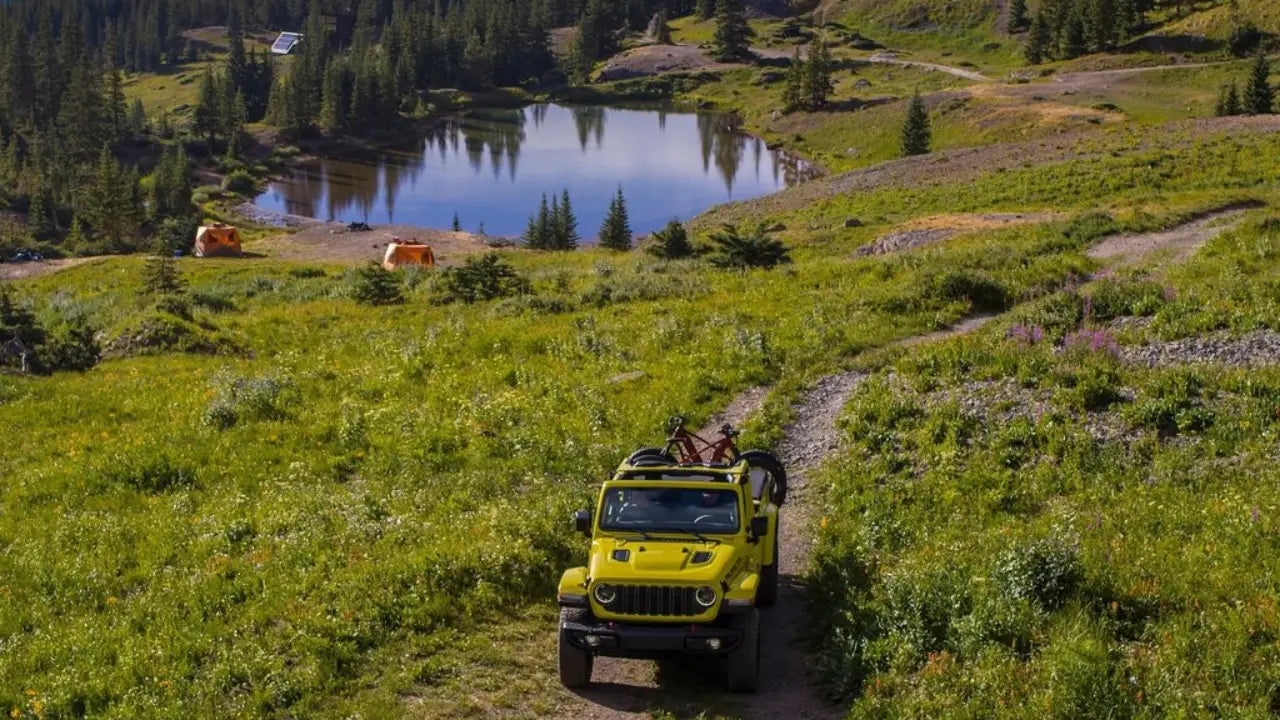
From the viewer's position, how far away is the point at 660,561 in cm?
1138

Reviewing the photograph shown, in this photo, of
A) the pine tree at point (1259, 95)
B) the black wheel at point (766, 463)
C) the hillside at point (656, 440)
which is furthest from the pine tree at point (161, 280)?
the pine tree at point (1259, 95)

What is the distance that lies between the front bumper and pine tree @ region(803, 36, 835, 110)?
132 metres

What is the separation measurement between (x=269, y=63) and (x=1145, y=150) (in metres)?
158

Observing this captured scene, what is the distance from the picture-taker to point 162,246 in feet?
205

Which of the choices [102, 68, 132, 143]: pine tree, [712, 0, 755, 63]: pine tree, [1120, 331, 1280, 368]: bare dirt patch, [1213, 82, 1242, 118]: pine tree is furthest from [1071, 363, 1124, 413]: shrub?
[712, 0, 755, 63]: pine tree

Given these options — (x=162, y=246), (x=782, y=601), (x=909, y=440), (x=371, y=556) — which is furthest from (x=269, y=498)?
(x=162, y=246)

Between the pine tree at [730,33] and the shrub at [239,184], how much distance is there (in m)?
93.3

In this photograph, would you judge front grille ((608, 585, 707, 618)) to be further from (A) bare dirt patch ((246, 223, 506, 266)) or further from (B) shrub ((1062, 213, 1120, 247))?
(A) bare dirt patch ((246, 223, 506, 266))

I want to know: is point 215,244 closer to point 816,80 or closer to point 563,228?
point 563,228

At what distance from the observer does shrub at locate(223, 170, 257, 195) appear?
127 m

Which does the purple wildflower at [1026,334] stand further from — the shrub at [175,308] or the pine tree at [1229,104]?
the pine tree at [1229,104]

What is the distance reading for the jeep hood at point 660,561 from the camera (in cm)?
1116

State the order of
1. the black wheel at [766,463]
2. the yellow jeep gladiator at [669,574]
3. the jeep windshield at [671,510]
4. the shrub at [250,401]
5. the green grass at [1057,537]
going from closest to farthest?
the green grass at [1057,537]
the yellow jeep gladiator at [669,574]
the jeep windshield at [671,510]
the black wheel at [766,463]
the shrub at [250,401]

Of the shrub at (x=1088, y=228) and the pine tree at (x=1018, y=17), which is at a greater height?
the pine tree at (x=1018, y=17)
